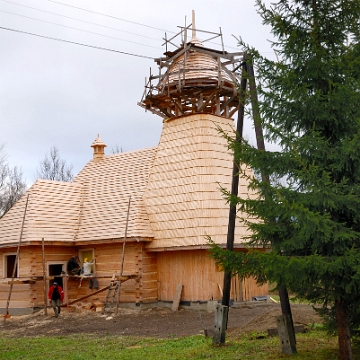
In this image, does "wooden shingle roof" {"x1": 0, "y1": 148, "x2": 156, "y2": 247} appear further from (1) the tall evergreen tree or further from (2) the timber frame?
(1) the tall evergreen tree

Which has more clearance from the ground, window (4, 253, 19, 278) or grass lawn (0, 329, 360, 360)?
window (4, 253, 19, 278)

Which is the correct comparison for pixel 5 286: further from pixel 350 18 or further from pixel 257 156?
pixel 350 18

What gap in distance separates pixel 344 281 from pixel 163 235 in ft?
42.3

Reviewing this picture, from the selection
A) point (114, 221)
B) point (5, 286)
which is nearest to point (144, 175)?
point (114, 221)

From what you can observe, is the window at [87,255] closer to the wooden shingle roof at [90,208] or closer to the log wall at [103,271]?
the log wall at [103,271]

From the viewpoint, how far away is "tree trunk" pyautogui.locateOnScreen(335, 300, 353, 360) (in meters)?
8.89

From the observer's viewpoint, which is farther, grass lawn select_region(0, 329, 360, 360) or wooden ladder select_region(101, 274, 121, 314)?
wooden ladder select_region(101, 274, 121, 314)

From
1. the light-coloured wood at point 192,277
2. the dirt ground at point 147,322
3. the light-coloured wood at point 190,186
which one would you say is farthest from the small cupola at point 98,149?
the dirt ground at point 147,322

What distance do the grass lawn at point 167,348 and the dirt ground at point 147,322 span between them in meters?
1.28

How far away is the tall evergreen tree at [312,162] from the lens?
324 inches

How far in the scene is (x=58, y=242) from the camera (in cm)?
2194

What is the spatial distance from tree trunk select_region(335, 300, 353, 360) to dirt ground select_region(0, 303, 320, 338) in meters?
4.46

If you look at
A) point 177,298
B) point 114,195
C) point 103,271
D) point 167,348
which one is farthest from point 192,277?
point 167,348

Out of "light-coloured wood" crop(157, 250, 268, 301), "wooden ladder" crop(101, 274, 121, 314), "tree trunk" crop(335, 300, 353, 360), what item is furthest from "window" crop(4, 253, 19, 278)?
"tree trunk" crop(335, 300, 353, 360)
